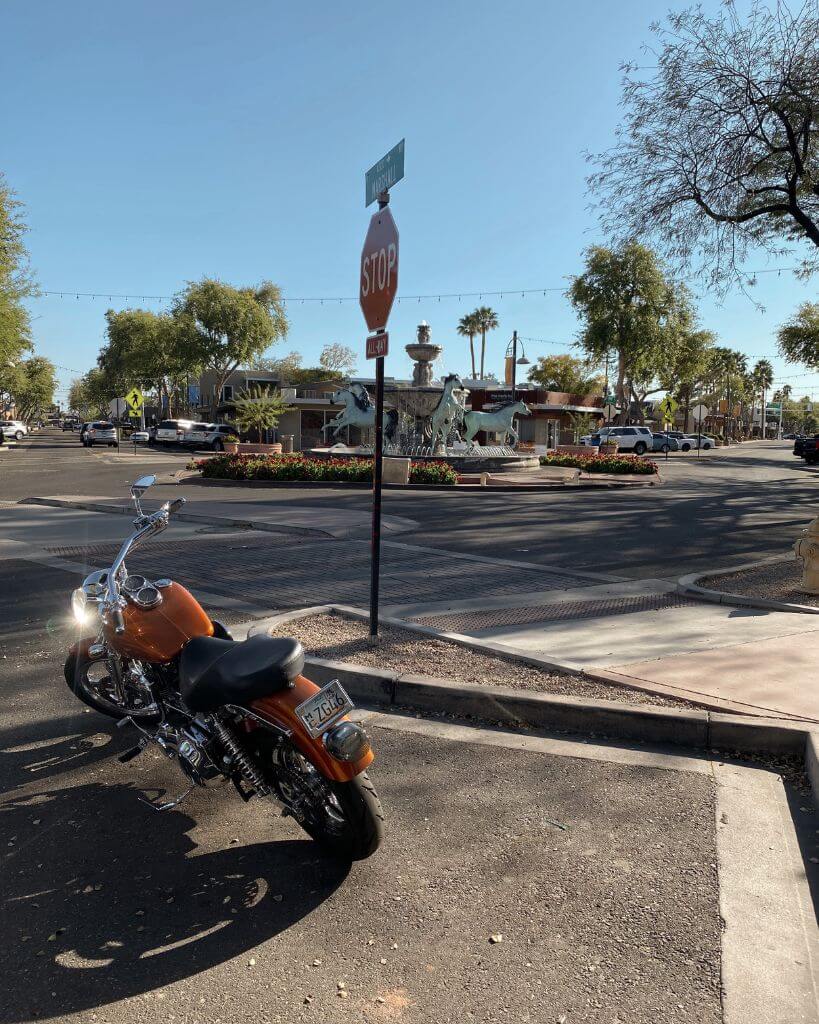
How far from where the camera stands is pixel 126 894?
9.44 ft

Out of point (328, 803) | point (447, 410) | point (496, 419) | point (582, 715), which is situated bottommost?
point (582, 715)

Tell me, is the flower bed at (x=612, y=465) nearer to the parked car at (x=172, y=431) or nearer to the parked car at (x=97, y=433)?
the parked car at (x=172, y=431)

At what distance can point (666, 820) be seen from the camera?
11.2ft

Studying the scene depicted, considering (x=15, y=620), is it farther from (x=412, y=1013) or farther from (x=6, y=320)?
(x=6, y=320)

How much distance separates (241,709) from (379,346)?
10.0 feet

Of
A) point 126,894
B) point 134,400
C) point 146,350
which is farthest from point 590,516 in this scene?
point 146,350

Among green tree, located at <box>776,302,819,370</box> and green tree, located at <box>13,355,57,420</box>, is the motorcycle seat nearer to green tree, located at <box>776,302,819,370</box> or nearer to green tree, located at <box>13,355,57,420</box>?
green tree, located at <box>776,302,819,370</box>

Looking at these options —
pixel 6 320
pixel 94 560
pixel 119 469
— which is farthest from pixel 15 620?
pixel 6 320

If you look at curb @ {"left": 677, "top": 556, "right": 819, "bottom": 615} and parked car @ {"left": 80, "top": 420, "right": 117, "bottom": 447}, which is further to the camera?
parked car @ {"left": 80, "top": 420, "right": 117, "bottom": 447}

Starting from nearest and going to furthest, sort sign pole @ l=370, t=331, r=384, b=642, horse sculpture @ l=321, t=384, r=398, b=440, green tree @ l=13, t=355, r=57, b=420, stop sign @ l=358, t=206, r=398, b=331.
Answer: stop sign @ l=358, t=206, r=398, b=331, sign pole @ l=370, t=331, r=384, b=642, horse sculpture @ l=321, t=384, r=398, b=440, green tree @ l=13, t=355, r=57, b=420

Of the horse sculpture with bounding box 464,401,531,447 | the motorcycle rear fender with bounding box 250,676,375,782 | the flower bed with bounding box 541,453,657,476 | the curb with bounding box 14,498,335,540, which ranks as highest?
the horse sculpture with bounding box 464,401,531,447

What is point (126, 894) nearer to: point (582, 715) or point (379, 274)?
point (582, 715)

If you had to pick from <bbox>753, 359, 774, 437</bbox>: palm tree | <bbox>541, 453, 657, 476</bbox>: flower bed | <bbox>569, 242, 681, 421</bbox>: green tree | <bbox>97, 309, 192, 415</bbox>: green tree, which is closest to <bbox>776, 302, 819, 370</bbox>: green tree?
<bbox>569, 242, 681, 421</bbox>: green tree

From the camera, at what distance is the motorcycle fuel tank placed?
3.45 metres
